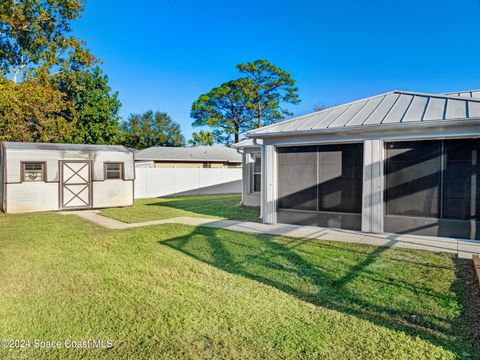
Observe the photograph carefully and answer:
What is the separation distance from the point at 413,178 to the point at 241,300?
5.34 meters

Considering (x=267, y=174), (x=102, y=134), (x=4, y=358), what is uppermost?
(x=102, y=134)

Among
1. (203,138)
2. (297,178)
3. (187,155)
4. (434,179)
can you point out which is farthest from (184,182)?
(203,138)

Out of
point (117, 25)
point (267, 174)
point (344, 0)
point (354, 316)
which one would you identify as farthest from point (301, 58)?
point (354, 316)

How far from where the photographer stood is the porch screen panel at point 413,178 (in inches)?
273

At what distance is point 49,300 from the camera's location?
3.94 m

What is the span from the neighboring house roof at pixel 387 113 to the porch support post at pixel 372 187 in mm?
621

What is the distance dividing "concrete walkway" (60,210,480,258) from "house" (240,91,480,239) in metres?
0.30

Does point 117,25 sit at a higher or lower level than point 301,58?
lower

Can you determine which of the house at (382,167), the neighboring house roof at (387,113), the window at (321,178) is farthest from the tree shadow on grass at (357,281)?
the neighboring house roof at (387,113)

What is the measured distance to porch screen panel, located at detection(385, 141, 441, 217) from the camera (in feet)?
22.8

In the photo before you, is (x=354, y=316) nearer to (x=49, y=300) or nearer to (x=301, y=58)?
(x=49, y=300)

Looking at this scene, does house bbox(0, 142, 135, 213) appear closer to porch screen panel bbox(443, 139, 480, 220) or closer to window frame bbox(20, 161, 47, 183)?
window frame bbox(20, 161, 47, 183)

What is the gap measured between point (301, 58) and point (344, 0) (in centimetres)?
1463

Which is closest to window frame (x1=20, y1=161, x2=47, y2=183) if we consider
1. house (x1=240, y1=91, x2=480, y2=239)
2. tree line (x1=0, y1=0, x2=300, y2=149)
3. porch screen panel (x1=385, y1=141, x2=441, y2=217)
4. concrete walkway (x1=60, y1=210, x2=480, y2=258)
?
concrete walkway (x1=60, y1=210, x2=480, y2=258)
